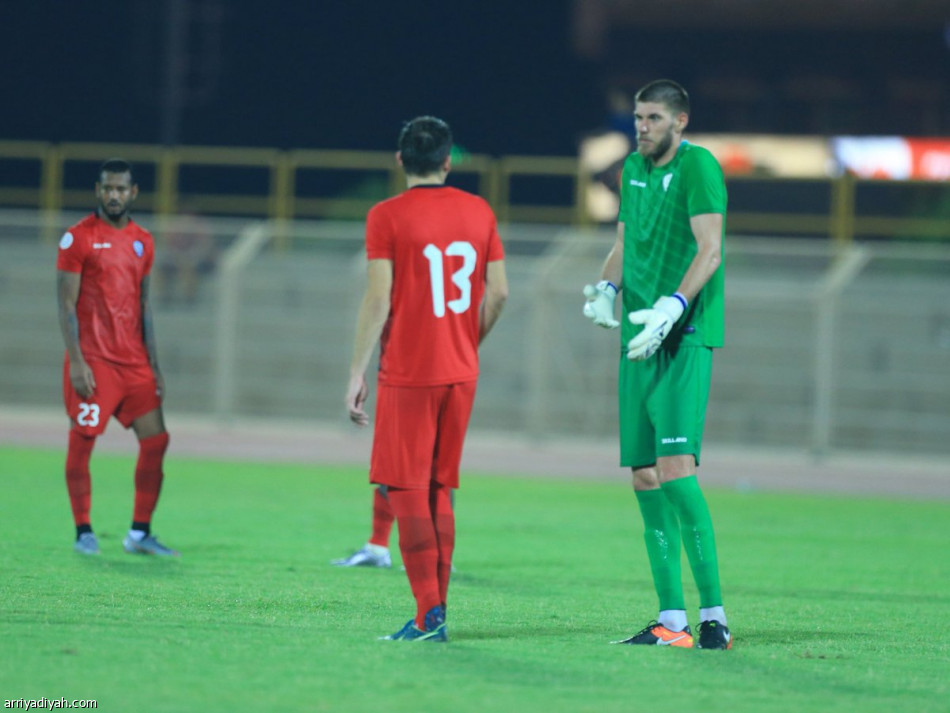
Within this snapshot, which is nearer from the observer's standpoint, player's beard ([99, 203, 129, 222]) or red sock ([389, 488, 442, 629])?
red sock ([389, 488, 442, 629])

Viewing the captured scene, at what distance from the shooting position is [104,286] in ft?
28.9

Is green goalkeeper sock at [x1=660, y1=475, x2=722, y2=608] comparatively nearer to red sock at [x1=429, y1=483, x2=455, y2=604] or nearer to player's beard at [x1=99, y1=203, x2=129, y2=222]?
red sock at [x1=429, y1=483, x2=455, y2=604]

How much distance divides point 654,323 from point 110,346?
4.04 metres

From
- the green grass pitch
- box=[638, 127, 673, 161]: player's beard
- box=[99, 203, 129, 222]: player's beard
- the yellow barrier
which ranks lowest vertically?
the green grass pitch

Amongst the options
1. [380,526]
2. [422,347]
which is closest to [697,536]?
[422,347]

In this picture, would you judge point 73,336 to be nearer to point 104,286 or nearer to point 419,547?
point 104,286

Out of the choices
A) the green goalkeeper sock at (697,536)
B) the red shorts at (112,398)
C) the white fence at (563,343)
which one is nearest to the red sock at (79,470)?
the red shorts at (112,398)

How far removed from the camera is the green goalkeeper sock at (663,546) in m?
6.24

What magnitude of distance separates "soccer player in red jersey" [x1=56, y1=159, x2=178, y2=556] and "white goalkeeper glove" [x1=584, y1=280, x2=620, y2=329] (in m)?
3.45

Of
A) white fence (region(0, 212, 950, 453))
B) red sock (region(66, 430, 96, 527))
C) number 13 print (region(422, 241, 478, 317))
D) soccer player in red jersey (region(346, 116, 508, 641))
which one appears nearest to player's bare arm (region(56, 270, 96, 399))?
red sock (region(66, 430, 96, 527))

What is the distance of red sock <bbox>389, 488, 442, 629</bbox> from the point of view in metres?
5.94

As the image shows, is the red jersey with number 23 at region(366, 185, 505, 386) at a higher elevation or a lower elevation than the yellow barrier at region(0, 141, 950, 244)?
lower

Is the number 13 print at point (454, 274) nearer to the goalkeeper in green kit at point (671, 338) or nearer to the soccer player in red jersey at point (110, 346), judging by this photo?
the goalkeeper in green kit at point (671, 338)

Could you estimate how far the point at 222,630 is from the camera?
238 inches
